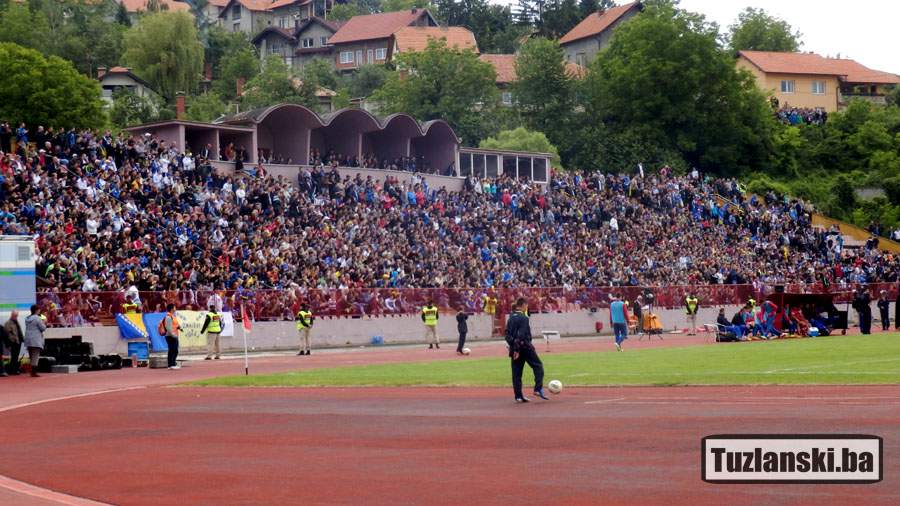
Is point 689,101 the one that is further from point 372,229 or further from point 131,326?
point 131,326

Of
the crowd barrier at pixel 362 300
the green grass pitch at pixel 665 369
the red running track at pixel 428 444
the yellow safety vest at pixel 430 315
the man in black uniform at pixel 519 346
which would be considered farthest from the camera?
the yellow safety vest at pixel 430 315

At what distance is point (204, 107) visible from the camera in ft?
366

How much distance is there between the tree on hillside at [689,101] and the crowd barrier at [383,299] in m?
38.5

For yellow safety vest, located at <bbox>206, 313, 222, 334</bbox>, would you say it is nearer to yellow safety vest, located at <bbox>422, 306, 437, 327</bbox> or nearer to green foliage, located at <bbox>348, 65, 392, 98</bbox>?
yellow safety vest, located at <bbox>422, 306, 437, 327</bbox>

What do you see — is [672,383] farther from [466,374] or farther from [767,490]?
[767,490]

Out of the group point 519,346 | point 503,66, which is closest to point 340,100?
point 503,66

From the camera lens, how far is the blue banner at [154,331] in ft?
141

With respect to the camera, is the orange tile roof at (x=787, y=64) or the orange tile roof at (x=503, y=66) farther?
the orange tile roof at (x=503, y=66)

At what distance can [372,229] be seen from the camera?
185 feet

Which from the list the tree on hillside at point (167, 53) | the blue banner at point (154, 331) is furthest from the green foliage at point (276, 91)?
the blue banner at point (154, 331)

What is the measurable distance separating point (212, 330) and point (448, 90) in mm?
70459

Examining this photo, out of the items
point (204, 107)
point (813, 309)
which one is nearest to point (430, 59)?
point (204, 107)

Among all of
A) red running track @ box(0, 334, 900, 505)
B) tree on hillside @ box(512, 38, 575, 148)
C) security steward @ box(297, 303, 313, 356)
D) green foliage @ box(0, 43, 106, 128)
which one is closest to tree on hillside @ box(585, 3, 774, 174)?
tree on hillside @ box(512, 38, 575, 148)

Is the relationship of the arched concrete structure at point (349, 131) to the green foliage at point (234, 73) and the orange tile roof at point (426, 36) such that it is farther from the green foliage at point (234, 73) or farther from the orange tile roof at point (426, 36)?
the orange tile roof at point (426, 36)
